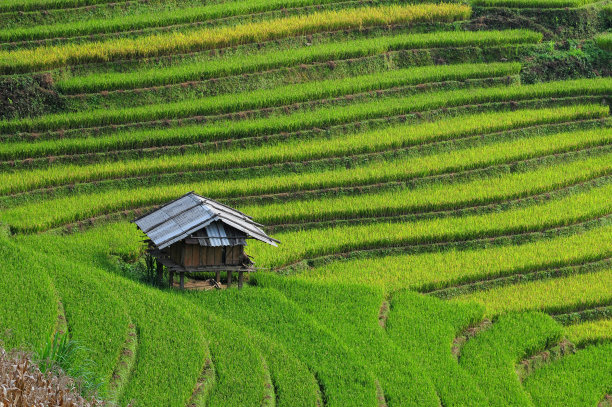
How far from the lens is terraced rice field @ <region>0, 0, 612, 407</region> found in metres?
14.5

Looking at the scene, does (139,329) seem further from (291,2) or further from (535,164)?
(291,2)

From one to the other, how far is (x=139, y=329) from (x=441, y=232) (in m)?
7.76

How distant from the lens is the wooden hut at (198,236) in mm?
15727

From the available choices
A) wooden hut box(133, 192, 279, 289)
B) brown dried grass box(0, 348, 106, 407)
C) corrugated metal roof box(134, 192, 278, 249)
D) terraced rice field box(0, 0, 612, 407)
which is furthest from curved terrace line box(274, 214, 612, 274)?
brown dried grass box(0, 348, 106, 407)

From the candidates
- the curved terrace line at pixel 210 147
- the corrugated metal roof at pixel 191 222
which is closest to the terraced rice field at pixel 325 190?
the curved terrace line at pixel 210 147

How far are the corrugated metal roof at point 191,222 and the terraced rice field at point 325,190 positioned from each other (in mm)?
938

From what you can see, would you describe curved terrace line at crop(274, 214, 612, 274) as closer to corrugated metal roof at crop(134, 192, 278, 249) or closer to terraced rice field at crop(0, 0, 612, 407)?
terraced rice field at crop(0, 0, 612, 407)

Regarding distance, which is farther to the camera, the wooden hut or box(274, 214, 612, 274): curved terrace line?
box(274, 214, 612, 274): curved terrace line

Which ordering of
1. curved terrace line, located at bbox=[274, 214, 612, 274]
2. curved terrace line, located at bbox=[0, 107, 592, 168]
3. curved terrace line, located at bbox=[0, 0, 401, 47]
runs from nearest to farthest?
curved terrace line, located at bbox=[274, 214, 612, 274] < curved terrace line, located at bbox=[0, 107, 592, 168] < curved terrace line, located at bbox=[0, 0, 401, 47]

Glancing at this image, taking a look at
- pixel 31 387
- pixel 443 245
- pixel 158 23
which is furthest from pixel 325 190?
pixel 31 387

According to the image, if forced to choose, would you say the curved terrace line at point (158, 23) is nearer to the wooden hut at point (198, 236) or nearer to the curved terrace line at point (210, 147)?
the curved terrace line at point (210, 147)

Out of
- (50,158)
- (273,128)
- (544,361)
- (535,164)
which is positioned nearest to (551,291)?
(544,361)

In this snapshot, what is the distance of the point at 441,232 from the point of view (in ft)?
64.5

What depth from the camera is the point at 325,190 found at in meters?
20.6
